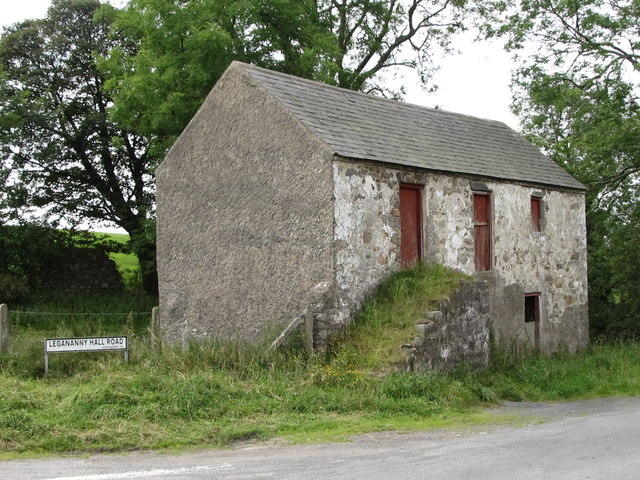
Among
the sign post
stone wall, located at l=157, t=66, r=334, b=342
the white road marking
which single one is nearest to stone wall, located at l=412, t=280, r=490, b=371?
stone wall, located at l=157, t=66, r=334, b=342

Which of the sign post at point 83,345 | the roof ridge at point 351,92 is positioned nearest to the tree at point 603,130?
the roof ridge at point 351,92

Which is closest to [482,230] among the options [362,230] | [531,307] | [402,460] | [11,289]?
[531,307]

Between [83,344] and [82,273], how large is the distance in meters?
16.2

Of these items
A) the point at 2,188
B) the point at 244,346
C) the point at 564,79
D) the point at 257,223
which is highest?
the point at 564,79

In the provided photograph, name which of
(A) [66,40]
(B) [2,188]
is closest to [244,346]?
(B) [2,188]

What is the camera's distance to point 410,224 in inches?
612

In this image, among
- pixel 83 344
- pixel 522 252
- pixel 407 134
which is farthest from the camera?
pixel 522 252

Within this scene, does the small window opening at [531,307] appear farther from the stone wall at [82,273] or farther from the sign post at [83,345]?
Result: the stone wall at [82,273]

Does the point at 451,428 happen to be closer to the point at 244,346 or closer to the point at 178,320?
the point at 244,346

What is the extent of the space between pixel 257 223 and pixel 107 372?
4839 mm

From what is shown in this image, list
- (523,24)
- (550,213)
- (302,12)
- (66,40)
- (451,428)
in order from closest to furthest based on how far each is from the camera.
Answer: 1. (451,428)
2. (550,213)
3. (523,24)
4. (302,12)
5. (66,40)

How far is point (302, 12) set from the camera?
2441 cm

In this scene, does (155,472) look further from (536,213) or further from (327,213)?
(536,213)

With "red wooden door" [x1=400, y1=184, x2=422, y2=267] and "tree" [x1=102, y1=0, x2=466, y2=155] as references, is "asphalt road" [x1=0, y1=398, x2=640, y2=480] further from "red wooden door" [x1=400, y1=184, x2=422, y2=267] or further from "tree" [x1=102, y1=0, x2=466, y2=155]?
"tree" [x1=102, y1=0, x2=466, y2=155]
